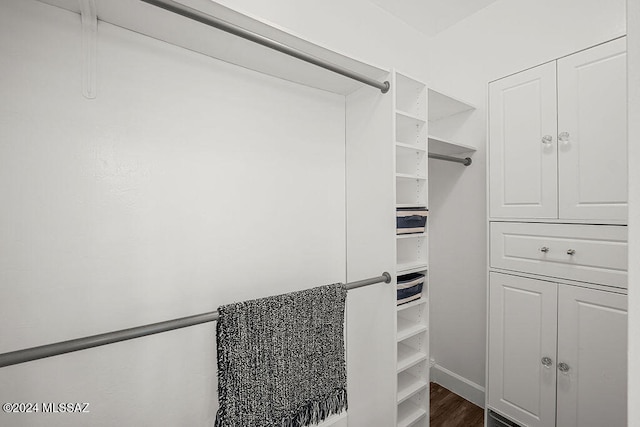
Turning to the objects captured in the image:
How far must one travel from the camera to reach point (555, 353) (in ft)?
4.50

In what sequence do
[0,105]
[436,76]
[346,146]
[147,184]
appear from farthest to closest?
[436,76]
[346,146]
[147,184]
[0,105]

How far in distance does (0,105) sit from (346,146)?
1386 mm

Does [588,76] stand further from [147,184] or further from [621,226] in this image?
[147,184]

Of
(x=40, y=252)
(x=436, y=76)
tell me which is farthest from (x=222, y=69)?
(x=436, y=76)

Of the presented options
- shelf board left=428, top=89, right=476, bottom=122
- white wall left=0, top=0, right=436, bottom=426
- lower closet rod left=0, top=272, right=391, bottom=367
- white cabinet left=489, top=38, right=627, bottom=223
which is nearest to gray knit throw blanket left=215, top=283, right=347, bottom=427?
lower closet rod left=0, top=272, right=391, bottom=367

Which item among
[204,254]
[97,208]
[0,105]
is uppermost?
[0,105]

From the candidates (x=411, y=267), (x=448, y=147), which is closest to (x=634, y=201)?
(x=411, y=267)

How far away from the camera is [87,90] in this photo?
0.97 meters

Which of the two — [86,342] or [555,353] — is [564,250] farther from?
[86,342]

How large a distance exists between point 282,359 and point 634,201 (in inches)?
45.1

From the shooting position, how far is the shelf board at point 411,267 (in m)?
1.44

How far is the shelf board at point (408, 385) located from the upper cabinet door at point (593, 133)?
1.13m

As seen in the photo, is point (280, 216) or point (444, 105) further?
point (444, 105)

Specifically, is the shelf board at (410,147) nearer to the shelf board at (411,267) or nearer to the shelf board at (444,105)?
the shelf board at (444,105)
